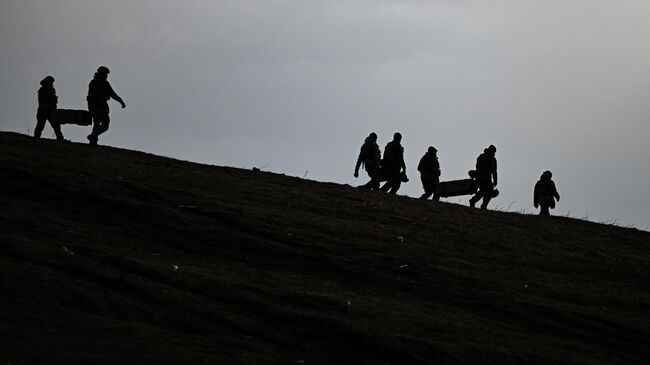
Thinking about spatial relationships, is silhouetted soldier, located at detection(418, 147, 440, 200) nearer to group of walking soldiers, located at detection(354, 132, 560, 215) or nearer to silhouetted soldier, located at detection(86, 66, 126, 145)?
group of walking soldiers, located at detection(354, 132, 560, 215)

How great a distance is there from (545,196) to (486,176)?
6.15 feet

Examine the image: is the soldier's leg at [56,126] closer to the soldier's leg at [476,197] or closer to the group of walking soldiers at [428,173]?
the group of walking soldiers at [428,173]

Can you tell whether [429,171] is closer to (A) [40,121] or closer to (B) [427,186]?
Answer: (B) [427,186]

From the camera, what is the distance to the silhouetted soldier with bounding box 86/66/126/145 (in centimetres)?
3431

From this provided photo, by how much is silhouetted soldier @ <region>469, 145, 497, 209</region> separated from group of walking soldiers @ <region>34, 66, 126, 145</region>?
9831mm

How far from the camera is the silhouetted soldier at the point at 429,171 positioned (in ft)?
126

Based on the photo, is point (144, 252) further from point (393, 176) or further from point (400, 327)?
point (393, 176)

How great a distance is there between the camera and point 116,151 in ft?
113

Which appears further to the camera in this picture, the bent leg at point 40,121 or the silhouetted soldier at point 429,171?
the silhouetted soldier at point 429,171

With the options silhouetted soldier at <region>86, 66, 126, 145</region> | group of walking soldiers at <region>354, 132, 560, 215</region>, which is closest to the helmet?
silhouetted soldier at <region>86, 66, 126, 145</region>

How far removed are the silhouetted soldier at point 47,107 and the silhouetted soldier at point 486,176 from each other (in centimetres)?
1090

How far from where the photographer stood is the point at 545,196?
39156 mm

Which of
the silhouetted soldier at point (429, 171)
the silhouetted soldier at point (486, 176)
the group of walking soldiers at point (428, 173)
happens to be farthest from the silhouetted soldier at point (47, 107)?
the silhouetted soldier at point (486, 176)

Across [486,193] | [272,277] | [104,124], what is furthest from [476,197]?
[272,277]
